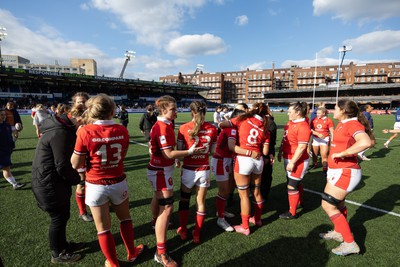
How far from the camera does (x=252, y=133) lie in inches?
134

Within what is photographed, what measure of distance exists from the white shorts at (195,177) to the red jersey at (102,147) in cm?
98

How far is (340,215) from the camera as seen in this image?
310 centimetres

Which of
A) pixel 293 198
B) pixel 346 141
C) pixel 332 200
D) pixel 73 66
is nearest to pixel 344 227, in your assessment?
pixel 332 200

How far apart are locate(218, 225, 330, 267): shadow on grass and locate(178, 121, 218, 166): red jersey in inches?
55.9

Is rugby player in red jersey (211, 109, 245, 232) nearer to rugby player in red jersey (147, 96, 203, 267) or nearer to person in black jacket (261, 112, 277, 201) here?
rugby player in red jersey (147, 96, 203, 267)

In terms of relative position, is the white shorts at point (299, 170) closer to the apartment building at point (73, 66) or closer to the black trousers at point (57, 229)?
the black trousers at point (57, 229)

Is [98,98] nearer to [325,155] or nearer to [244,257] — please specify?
[244,257]

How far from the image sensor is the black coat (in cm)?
251

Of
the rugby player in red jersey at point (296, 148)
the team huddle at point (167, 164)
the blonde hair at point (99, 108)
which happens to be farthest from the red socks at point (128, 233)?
the rugby player in red jersey at point (296, 148)

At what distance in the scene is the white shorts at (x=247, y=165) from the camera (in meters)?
3.38

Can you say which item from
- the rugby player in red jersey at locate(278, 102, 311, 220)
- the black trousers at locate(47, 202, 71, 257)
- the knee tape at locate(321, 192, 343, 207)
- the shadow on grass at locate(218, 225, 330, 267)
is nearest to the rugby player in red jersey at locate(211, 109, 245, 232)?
the shadow on grass at locate(218, 225, 330, 267)

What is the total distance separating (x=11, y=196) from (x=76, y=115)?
333cm

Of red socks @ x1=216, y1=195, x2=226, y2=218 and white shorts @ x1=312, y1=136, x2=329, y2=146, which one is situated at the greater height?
white shorts @ x1=312, y1=136, x2=329, y2=146

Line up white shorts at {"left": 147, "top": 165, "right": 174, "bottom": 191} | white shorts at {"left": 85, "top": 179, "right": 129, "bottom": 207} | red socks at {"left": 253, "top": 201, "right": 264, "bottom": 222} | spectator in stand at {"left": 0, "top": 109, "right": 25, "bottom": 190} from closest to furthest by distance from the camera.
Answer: white shorts at {"left": 85, "top": 179, "right": 129, "bottom": 207}
white shorts at {"left": 147, "top": 165, "right": 174, "bottom": 191}
red socks at {"left": 253, "top": 201, "right": 264, "bottom": 222}
spectator in stand at {"left": 0, "top": 109, "right": 25, "bottom": 190}
